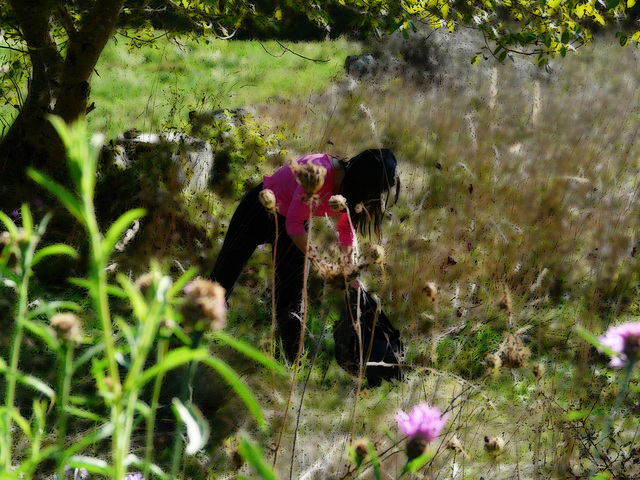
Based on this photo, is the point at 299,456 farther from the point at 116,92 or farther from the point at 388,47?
the point at 388,47

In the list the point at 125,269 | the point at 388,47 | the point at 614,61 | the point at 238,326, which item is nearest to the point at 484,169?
the point at 238,326

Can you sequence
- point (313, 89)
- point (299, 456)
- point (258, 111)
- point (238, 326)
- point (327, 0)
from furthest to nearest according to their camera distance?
point (313, 89) → point (258, 111) → point (327, 0) → point (238, 326) → point (299, 456)

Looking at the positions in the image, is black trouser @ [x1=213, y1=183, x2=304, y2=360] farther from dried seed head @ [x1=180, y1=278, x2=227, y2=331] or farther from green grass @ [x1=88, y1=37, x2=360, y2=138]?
green grass @ [x1=88, y1=37, x2=360, y2=138]

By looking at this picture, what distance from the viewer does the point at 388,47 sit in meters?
9.90

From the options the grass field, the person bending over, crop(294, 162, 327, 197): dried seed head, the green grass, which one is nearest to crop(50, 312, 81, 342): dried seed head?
the grass field

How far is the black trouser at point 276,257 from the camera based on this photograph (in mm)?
2844

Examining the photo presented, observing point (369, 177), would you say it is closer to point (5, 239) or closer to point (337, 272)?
point (337, 272)

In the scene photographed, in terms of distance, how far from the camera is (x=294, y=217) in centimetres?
249

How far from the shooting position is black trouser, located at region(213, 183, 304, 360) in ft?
9.33

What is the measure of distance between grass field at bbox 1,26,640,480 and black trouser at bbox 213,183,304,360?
0.57 ft

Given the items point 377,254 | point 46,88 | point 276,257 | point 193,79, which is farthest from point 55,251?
point 193,79

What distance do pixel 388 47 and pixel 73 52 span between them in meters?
7.00

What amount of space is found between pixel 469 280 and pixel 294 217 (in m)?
1.37

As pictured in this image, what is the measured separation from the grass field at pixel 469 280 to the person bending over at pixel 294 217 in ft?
0.74
